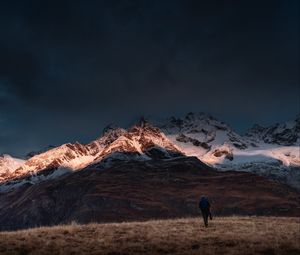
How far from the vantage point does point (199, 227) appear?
129 feet

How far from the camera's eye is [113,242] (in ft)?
104

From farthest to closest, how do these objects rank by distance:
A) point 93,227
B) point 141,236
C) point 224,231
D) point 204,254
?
point 93,227
point 224,231
point 141,236
point 204,254

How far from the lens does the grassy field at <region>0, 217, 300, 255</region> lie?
1148 inches

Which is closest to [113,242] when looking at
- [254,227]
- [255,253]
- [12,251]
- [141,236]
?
[141,236]

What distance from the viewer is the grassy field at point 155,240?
29.2 m

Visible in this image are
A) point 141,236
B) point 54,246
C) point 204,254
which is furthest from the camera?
point 141,236

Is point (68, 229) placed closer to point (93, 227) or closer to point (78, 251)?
point (93, 227)

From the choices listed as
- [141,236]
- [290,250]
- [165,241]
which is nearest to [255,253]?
[290,250]

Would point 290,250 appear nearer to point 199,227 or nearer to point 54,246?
point 199,227

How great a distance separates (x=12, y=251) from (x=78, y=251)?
12.4ft

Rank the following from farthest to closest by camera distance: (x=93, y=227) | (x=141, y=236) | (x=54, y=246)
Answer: (x=93, y=227), (x=141, y=236), (x=54, y=246)

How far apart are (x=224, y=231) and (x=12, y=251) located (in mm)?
14843

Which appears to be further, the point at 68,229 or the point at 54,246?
the point at 68,229

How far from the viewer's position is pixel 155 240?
31734 mm
